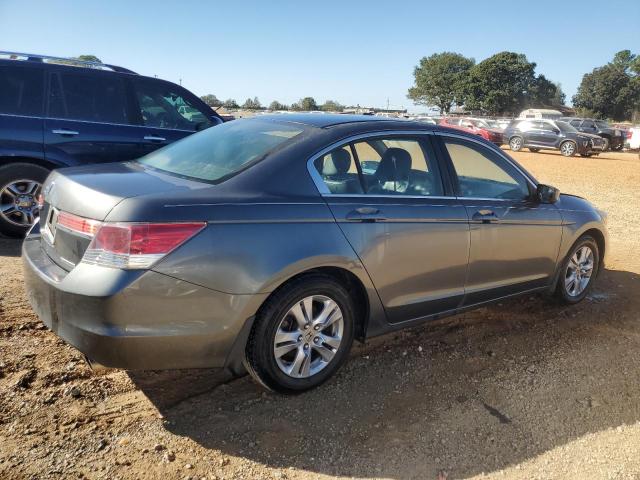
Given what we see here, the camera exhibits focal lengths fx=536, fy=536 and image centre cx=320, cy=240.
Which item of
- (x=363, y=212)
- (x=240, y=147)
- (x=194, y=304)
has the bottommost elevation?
(x=194, y=304)

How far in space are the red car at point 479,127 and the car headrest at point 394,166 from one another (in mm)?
23550

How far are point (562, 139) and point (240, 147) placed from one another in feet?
81.8

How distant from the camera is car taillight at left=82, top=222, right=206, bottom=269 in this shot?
8.12 feet

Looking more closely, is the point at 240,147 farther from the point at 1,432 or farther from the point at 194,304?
the point at 1,432

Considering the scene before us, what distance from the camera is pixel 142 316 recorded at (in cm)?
251

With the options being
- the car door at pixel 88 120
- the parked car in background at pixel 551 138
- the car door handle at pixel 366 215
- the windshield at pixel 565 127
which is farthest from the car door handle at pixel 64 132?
the windshield at pixel 565 127

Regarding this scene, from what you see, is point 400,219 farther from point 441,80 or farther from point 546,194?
point 441,80

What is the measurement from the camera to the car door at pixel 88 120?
5.68 metres

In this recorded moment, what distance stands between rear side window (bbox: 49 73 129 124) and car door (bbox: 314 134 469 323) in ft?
12.2

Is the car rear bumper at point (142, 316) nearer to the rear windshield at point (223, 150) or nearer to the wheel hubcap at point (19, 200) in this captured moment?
the rear windshield at point (223, 150)

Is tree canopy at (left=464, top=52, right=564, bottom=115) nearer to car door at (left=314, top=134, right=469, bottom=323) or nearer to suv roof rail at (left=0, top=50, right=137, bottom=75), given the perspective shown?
suv roof rail at (left=0, top=50, right=137, bottom=75)

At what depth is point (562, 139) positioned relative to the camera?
81.9ft

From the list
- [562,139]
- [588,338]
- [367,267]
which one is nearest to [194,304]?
[367,267]

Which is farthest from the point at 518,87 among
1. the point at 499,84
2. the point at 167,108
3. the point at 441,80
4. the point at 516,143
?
the point at 167,108
